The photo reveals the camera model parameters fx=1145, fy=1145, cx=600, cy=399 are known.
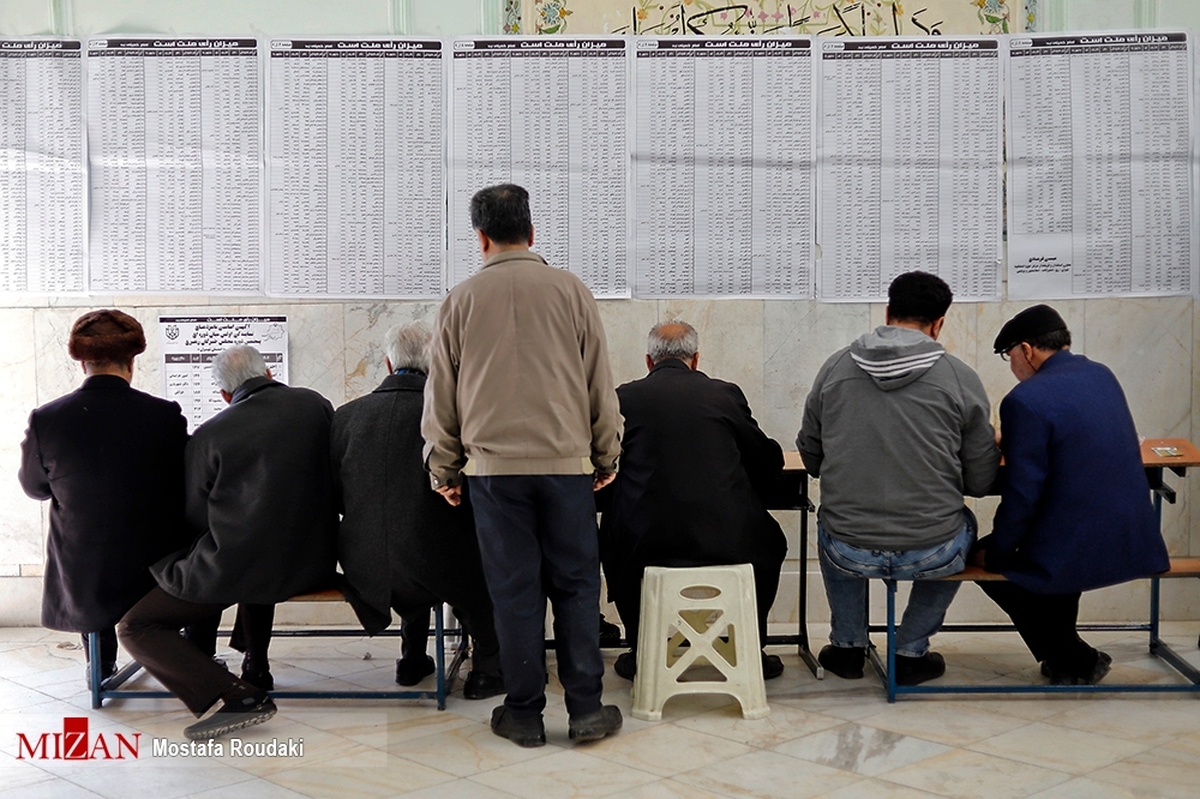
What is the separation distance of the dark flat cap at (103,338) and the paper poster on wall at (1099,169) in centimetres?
326

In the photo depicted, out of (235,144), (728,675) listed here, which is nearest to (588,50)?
(235,144)

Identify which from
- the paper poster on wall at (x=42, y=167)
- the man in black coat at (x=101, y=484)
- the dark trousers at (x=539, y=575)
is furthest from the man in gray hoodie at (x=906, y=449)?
the paper poster on wall at (x=42, y=167)

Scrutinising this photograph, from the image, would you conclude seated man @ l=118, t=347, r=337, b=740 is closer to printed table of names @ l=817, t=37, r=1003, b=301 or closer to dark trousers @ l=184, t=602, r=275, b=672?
dark trousers @ l=184, t=602, r=275, b=672

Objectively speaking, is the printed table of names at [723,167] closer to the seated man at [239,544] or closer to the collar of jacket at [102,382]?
the seated man at [239,544]

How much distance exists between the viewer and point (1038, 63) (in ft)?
14.8

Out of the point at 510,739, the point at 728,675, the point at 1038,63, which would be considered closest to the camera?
the point at 510,739

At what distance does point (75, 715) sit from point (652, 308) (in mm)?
2488

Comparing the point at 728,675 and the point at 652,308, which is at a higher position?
the point at 652,308

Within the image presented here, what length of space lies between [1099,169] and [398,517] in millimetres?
3076

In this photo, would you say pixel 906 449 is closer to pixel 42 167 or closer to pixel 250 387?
pixel 250 387

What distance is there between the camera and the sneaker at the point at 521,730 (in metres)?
3.17

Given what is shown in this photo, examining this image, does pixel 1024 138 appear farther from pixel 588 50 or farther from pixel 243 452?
pixel 243 452

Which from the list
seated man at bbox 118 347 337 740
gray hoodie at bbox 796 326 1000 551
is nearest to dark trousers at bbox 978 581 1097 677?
gray hoodie at bbox 796 326 1000 551

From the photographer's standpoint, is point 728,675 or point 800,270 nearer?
point 728,675
